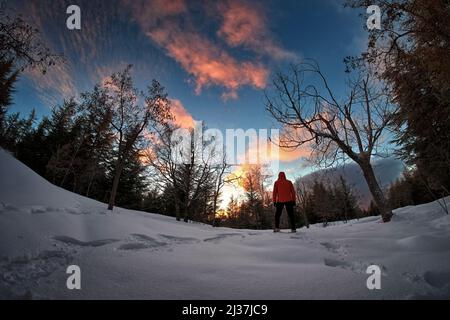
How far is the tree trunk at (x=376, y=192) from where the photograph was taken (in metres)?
7.48

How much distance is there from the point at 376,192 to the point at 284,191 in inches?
130

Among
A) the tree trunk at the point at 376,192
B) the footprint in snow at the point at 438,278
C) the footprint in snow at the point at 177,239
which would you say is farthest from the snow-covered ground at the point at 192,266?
the tree trunk at the point at 376,192

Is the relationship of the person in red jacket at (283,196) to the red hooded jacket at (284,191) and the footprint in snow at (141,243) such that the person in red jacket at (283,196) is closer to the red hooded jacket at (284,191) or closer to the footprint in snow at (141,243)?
the red hooded jacket at (284,191)

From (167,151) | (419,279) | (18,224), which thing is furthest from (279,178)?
(167,151)

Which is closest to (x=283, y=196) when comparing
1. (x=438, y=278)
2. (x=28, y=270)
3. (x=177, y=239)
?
(x=177, y=239)

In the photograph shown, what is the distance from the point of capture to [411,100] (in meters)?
9.28

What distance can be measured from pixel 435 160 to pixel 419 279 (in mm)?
12994

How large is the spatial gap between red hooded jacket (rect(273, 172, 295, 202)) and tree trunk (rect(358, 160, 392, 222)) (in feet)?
9.33

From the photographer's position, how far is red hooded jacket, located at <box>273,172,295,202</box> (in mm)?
7891

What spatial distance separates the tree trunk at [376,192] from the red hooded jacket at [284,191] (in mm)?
2844

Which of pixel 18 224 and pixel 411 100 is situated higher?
pixel 411 100

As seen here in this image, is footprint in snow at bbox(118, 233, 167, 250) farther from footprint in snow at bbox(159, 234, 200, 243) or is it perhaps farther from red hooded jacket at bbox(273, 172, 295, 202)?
red hooded jacket at bbox(273, 172, 295, 202)

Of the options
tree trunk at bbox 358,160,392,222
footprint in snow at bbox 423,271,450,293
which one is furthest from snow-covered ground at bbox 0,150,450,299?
tree trunk at bbox 358,160,392,222
